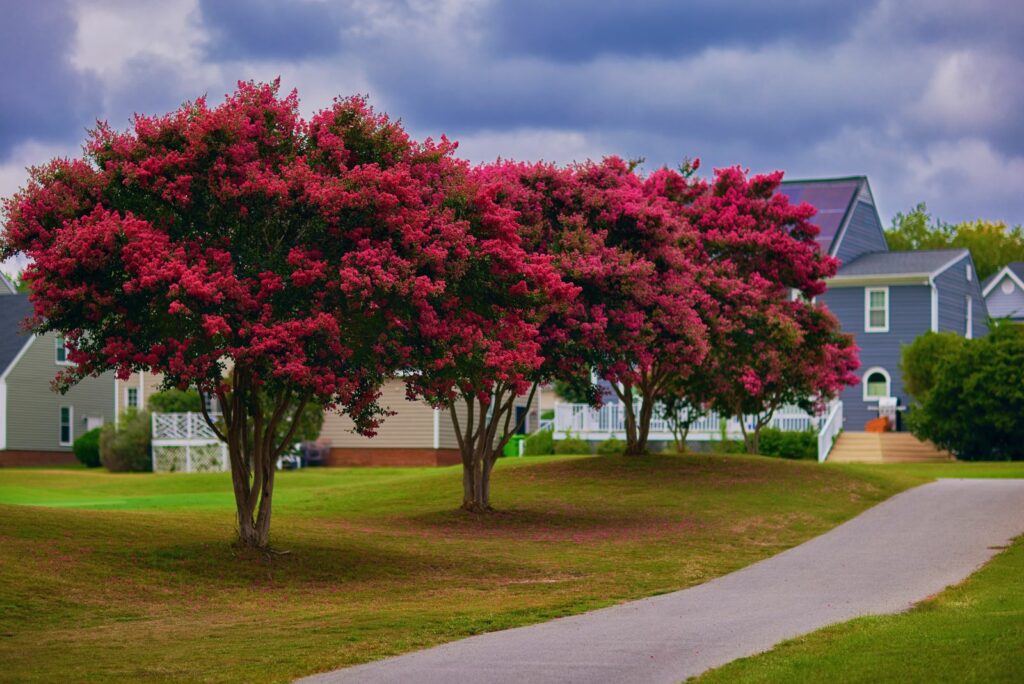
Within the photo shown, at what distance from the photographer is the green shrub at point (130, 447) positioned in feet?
161

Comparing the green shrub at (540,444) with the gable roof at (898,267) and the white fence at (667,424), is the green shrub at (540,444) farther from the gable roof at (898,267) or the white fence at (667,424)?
the gable roof at (898,267)

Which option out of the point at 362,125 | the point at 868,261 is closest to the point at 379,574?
the point at 362,125

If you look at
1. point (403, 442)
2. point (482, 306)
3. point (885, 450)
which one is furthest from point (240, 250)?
point (403, 442)

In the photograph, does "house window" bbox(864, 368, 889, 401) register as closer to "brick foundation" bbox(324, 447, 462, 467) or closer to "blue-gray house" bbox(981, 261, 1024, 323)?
"brick foundation" bbox(324, 447, 462, 467)

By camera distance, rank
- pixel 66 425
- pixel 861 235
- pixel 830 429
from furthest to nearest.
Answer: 1. pixel 66 425
2. pixel 861 235
3. pixel 830 429

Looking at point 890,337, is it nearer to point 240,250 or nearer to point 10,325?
point 10,325

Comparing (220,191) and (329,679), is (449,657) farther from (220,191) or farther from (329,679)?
(220,191)

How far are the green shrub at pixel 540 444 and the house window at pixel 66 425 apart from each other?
22366mm

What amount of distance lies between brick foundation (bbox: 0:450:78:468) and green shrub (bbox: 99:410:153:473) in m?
6.29

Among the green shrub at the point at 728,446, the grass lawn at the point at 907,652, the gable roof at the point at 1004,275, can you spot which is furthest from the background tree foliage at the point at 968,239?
the grass lawn at the point at 907,652

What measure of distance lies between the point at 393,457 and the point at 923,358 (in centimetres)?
1938

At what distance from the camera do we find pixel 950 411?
43.2 m

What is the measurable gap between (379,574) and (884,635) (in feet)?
31.1

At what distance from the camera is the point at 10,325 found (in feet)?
182
